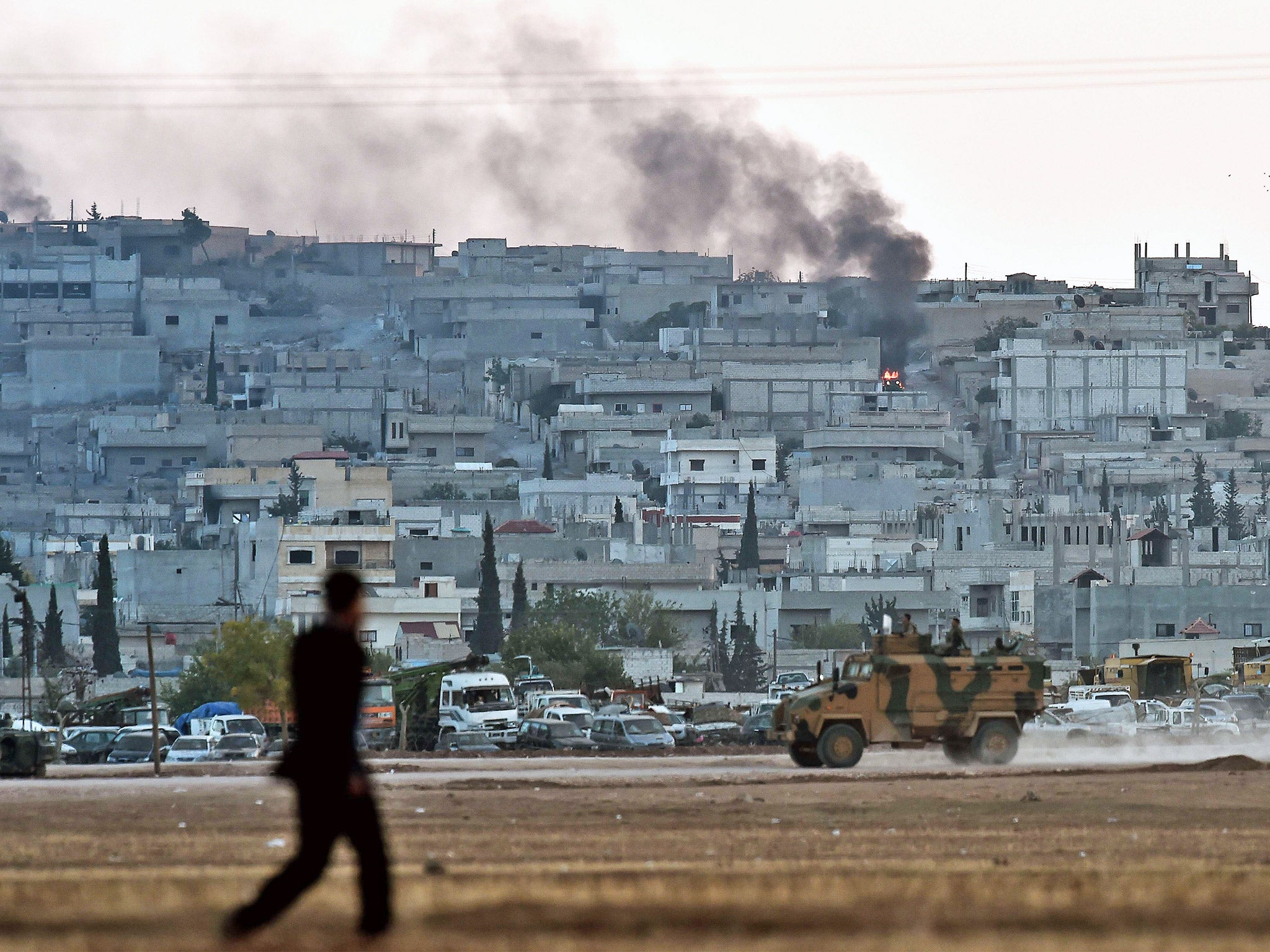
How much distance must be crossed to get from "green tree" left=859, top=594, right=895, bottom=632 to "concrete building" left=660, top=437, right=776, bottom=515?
161ft

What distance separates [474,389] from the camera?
194 m

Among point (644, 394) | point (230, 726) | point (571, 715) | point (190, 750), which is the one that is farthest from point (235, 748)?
point (644, 394)

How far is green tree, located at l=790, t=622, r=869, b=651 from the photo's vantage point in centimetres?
9544

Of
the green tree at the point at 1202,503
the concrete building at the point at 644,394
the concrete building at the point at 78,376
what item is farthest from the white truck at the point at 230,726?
the concrete building at the point at 78,376

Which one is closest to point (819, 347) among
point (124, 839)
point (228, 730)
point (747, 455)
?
point (747, 455)

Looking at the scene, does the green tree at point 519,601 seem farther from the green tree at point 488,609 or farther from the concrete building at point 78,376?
the concrete building at point 78,376

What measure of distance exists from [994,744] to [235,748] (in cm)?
1445

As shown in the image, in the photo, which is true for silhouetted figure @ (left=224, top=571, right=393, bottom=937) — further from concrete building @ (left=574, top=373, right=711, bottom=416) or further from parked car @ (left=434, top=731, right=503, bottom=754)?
concrete building @ (left=574, top=373, right=711, bottom=416)

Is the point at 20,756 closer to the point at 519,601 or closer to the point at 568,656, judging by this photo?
the point at 568,656

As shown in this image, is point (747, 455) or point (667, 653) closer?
point (667, 653)

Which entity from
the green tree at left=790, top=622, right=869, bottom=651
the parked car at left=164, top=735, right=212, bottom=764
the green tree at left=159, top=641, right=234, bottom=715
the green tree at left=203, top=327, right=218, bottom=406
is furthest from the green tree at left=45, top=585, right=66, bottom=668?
the green tree at left=203, top=327, right=218, bottom=406

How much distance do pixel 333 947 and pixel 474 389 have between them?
18492 centimetres

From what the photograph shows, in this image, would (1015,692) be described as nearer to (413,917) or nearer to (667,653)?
(413,917)

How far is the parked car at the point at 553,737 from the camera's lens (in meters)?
42.5
